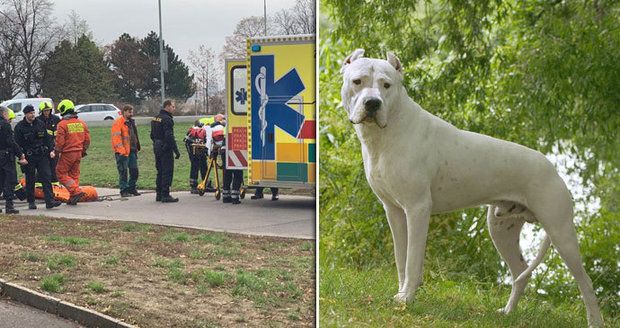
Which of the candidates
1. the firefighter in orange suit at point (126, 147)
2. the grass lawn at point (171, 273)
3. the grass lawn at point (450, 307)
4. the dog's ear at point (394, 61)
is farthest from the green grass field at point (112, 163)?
the dog's ear at point (394, 61)

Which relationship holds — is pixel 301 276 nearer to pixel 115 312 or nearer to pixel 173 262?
pixel 173 262

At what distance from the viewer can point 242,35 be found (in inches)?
112

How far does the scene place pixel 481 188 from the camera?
1317mm

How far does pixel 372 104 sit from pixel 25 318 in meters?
2.34

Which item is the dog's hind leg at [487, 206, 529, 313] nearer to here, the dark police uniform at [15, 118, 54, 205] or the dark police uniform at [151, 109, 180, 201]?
the dark police uniform at [151, 109, 180, 201]

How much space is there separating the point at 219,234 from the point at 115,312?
1.49ft

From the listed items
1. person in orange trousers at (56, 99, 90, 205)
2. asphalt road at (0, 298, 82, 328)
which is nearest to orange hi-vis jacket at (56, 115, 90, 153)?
person in orange trousers at (56, 99, 90, 205)

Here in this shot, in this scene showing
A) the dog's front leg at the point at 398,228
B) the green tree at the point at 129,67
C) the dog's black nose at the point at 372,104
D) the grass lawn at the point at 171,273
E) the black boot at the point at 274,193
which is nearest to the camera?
the dog's black nose at the point at 372,104

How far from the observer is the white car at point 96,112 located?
2.74m

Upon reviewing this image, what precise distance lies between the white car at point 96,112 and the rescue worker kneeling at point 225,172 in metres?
0.31

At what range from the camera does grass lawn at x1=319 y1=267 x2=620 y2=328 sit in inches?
55.8

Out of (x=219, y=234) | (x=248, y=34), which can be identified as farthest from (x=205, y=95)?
(x=219, y=234)

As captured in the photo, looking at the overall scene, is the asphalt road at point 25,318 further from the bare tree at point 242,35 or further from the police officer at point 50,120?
the bare tree at point 242,35

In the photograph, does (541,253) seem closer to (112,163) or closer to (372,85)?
(372,85)
